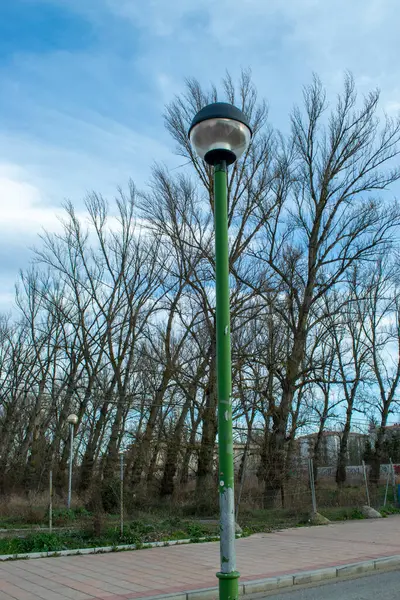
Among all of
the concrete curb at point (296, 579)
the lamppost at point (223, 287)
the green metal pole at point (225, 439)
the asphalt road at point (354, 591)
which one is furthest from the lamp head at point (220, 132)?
the asphalt road at point (354, 591)

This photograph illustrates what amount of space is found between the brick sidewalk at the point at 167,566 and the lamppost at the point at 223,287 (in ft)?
9.90

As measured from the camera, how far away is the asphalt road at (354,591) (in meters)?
6.92

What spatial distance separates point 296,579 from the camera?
774cm

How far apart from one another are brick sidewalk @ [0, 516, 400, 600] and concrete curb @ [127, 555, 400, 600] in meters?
0.24

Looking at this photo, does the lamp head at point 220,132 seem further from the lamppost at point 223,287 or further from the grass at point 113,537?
the grass at point 113,537

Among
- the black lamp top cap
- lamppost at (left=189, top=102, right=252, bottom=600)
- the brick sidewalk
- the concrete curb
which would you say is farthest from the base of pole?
the black lamp top cap

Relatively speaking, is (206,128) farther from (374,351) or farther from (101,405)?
(374,351)

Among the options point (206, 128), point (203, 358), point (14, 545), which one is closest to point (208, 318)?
point (203, 358)

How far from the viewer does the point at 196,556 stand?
9.53m

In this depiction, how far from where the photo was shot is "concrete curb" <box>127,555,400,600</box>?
6.56m

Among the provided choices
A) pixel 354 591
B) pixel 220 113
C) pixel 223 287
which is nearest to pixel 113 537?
pixel 354 591

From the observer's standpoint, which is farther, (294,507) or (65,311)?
(65,311)

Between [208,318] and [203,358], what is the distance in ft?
7.35

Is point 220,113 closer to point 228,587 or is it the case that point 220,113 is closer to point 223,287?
point 223,287
